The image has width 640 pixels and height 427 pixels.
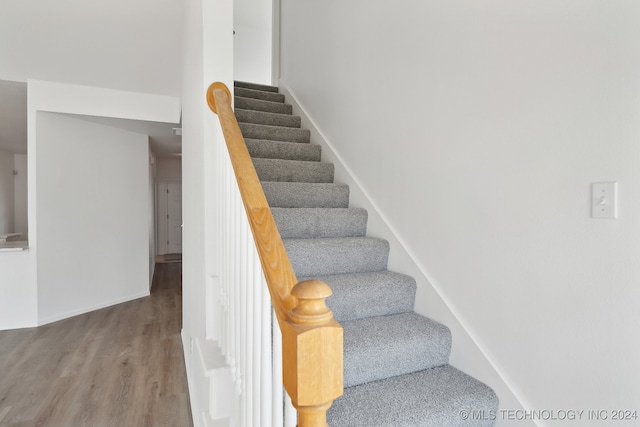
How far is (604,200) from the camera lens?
1104 mm

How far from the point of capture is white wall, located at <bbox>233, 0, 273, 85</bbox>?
19.6 feet

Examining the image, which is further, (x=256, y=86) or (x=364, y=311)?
(x=256, y=86)

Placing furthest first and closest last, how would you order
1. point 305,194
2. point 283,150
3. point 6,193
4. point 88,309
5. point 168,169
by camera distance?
point 168,169 → point 6,193 → point 88,309 → point 283,150 → point 305,194

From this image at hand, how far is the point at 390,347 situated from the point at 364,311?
30 centimetres

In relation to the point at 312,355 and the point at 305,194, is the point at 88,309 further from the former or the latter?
the point at 312,355

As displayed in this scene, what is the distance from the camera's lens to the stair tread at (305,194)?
234cm

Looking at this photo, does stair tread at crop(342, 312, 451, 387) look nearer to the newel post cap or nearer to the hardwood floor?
the newel post cap

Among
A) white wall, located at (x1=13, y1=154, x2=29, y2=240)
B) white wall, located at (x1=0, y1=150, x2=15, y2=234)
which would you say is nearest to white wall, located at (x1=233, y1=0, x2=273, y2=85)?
white wall, located at (x1=0, y1=150, x2=15, y2=234)

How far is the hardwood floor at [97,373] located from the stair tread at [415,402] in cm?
126

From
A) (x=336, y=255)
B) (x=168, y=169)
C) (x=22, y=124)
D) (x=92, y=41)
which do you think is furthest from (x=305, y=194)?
(x=168, y=169)

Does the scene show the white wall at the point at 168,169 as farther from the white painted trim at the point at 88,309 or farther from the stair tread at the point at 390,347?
the stair tread at the point at 390,347

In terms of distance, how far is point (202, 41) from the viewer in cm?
167

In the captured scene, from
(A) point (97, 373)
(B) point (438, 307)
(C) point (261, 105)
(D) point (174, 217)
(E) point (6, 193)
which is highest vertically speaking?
(C) point (261, 105)

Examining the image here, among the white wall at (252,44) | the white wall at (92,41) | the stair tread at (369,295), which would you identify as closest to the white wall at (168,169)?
the white wall at (252,44)
